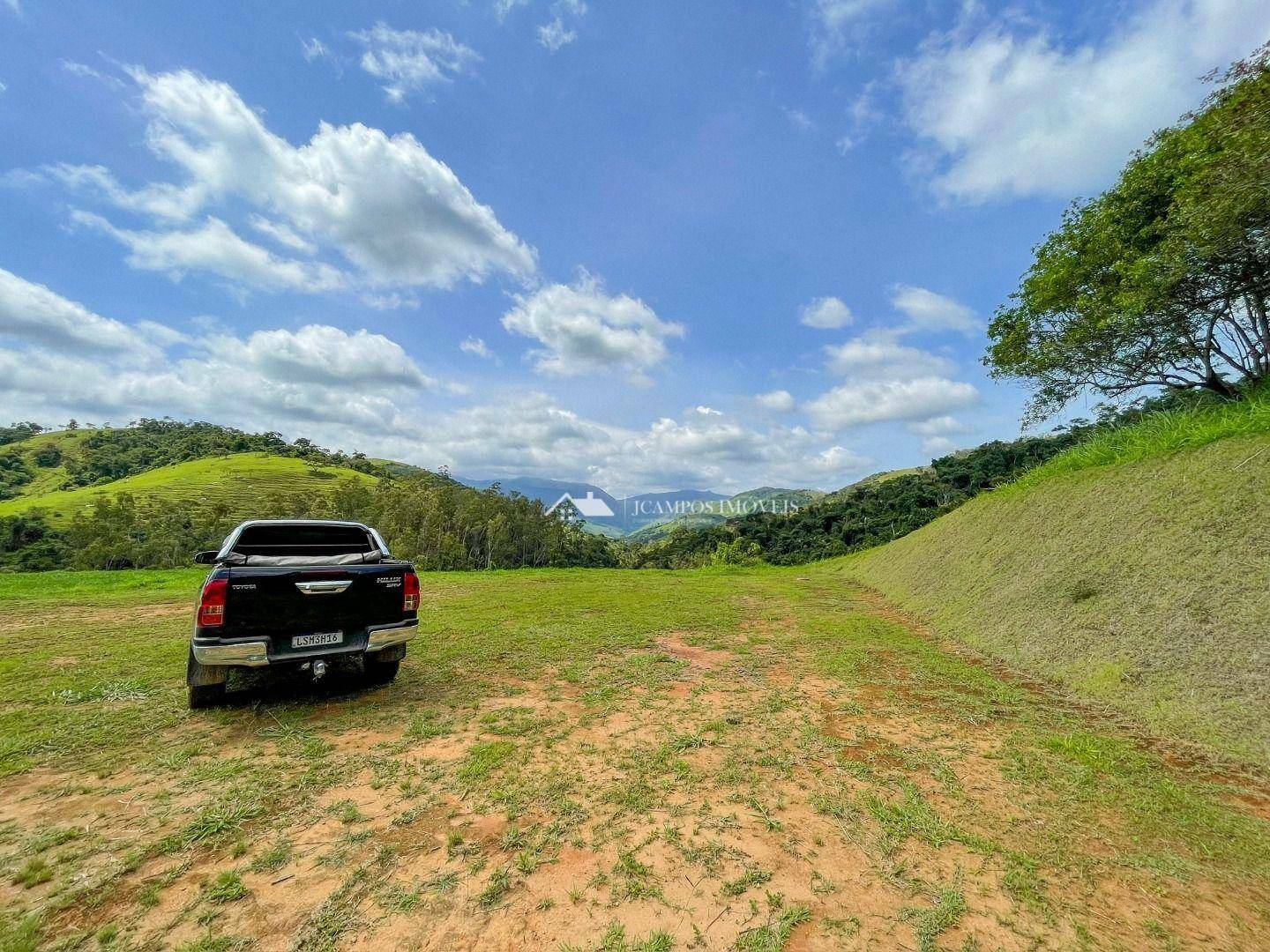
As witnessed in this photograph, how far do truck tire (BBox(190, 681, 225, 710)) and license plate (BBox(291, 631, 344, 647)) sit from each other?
856mm

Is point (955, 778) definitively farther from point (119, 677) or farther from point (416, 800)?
point (119, 677)

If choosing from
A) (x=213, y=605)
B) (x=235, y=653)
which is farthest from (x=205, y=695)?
(x=213, y=605)

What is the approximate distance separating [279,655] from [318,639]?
339 mm

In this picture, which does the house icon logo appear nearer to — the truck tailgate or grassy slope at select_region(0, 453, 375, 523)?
grassy slope at select_region(0, 453, 375, 523)

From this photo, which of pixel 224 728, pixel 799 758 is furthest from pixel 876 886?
pixel 224 728

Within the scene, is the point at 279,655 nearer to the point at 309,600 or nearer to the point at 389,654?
the point at 309,600

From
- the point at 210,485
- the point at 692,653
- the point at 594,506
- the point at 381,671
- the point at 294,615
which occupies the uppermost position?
the point at 210,485

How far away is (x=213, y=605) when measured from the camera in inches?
173

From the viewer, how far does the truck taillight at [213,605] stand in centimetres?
436

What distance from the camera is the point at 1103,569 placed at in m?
6.69

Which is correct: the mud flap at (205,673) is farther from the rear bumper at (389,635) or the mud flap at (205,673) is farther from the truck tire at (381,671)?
the truck tire at (381,671)

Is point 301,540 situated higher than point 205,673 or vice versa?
point 301,540

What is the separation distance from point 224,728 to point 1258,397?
14.9 metres

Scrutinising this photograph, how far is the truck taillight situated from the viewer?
14.3 feet
